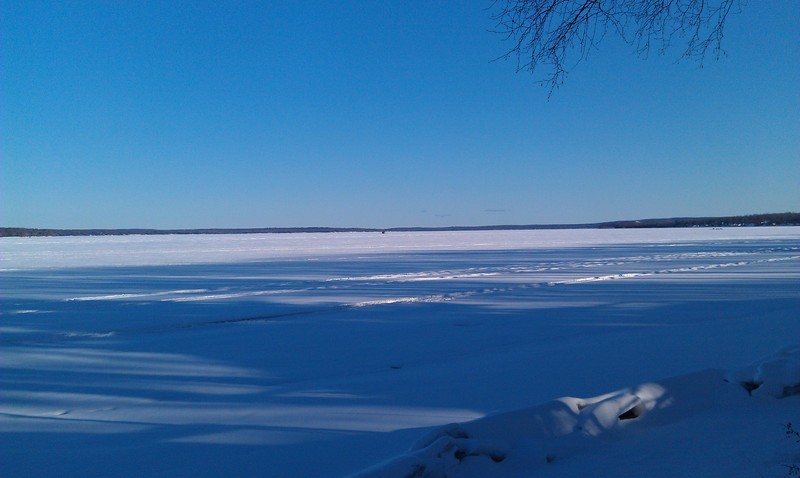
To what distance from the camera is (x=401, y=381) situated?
18.3 ft

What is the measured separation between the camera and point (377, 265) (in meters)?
19.8

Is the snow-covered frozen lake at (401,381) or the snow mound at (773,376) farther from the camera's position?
the snow mound at (773,376)

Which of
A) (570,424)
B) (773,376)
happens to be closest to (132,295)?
(570,424)

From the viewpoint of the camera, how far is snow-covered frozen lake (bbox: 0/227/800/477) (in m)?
3.55

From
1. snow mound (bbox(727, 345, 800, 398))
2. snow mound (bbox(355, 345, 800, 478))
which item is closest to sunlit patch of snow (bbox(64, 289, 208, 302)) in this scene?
snow mound (bbox(355, 345, 800, 478))

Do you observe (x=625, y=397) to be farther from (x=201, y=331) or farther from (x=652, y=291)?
(x=652, y=291)

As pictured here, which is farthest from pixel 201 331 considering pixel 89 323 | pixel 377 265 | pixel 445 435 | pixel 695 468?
pixel 377 265

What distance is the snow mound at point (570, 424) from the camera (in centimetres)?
321

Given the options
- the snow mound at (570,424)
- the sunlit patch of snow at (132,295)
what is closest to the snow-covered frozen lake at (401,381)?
the snow mound at (570,424)

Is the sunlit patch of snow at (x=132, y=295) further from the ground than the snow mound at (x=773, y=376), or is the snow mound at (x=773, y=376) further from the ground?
the sunlit patch of snow at (x=132, y=295)

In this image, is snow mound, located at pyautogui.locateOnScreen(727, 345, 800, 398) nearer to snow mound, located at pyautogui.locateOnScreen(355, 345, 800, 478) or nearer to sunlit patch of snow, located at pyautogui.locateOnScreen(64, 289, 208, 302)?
snow mound, located at pyautogui.locateOnScreen(355, 345, 800, 478)

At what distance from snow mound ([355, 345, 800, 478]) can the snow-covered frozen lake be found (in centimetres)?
1

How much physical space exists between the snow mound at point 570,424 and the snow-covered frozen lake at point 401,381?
14 millimetres

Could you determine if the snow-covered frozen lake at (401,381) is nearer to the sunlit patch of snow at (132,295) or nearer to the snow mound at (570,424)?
the snow mound at (570,424)
